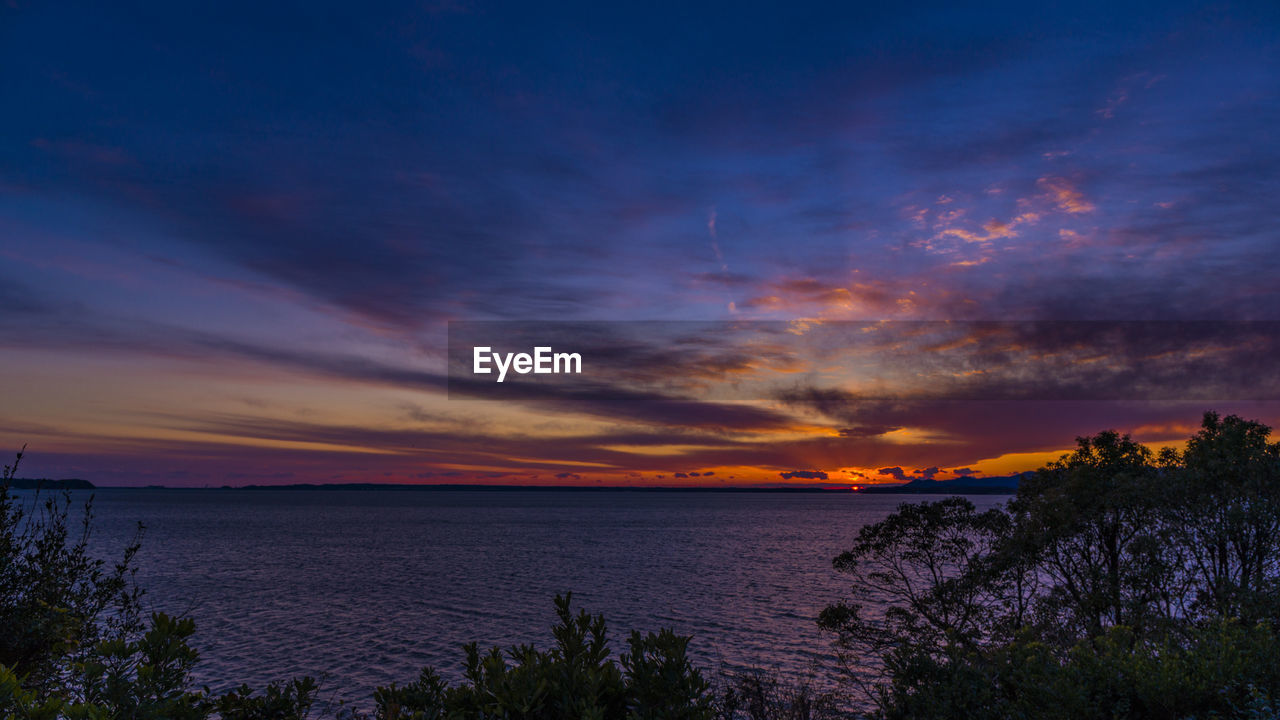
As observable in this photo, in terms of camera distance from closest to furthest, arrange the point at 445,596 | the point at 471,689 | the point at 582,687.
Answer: the point at 582,687 < the point at 471,689 < the point at 445,596

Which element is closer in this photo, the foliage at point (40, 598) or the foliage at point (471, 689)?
the foliage at point (471, 689)

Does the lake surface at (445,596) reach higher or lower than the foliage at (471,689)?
lower

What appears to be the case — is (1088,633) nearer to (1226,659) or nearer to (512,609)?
(1226,659)

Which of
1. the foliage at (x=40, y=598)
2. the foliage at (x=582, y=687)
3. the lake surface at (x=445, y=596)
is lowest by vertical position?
the lake surface at (x=445, y=596)

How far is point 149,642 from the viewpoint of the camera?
16.0 ft

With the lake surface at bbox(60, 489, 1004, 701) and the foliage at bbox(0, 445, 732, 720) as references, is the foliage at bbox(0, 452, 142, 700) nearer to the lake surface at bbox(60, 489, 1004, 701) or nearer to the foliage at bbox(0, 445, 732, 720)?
the foliage at bbox(0, 445, 732, 720)

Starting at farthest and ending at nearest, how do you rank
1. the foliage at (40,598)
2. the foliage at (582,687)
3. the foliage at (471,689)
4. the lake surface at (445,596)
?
1. the lake surface at (445,596)
2. the foliage at (40,598)
3. the foliage at (582,687)
4. the foliage at (471,689)

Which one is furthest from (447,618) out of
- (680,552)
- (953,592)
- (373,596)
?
(680,552)

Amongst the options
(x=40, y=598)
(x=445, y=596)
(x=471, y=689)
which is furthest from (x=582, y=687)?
(x=445, y=596)

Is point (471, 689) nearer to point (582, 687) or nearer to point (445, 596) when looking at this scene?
point (582, 687)

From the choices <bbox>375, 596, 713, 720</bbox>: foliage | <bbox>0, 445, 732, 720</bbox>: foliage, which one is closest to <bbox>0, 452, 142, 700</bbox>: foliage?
<bbox>0, 445, 732, 720</bbox>: foliage

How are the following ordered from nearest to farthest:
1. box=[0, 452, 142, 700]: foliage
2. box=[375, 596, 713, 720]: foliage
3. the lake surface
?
1. box=[375, 596, 713, 720]: foliage
2. box=[0, 452, 142, 700]: foliage
3. the lake surface

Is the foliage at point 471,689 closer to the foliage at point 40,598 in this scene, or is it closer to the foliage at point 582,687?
the foliage at point 582,687

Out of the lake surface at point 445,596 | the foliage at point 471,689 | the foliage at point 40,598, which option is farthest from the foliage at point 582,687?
the lake surface at point 445,596
